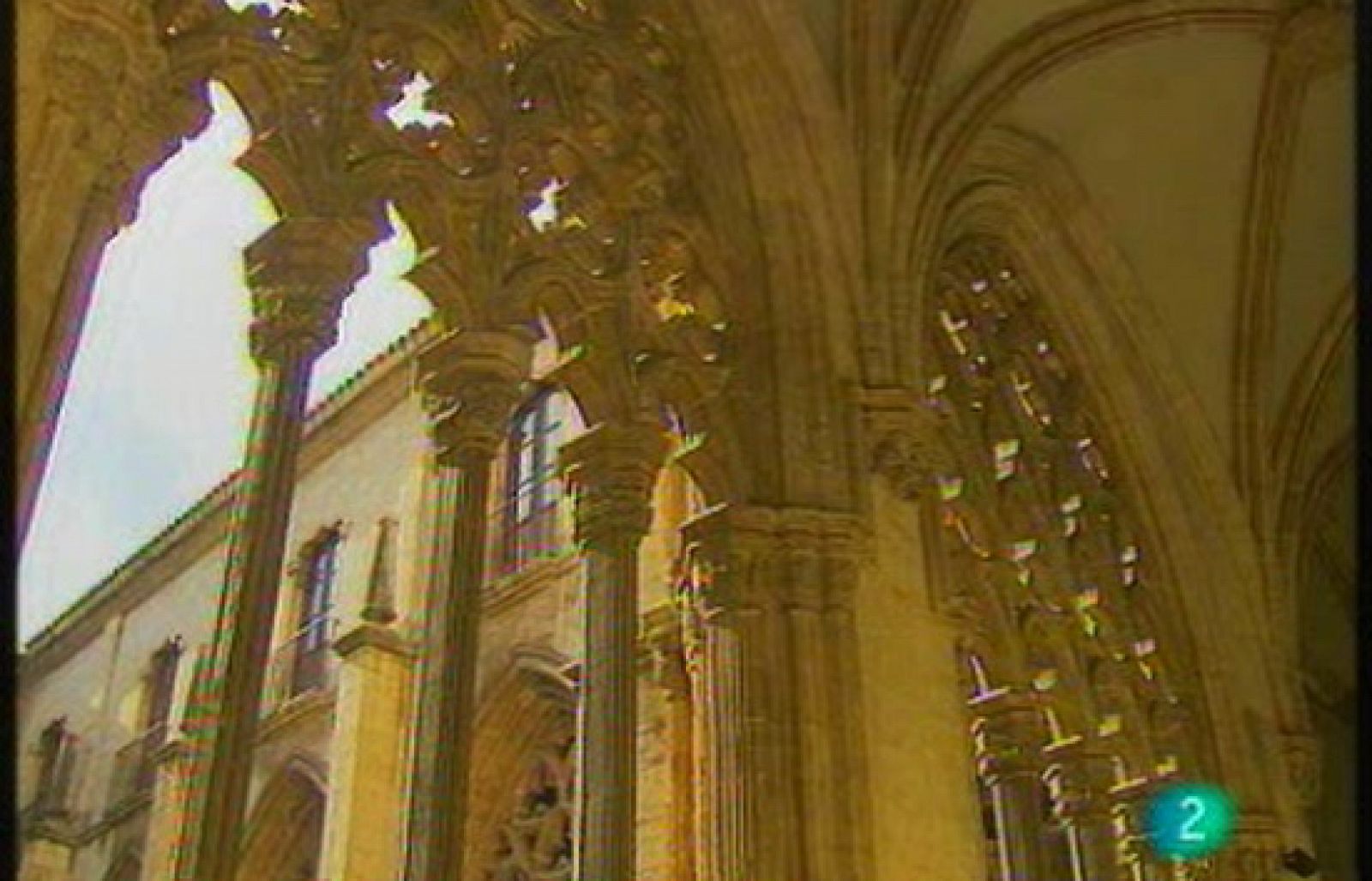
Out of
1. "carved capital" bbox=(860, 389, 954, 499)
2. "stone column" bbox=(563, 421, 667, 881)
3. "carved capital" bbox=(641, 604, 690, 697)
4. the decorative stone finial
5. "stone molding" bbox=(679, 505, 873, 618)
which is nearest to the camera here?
"stone column" bbox=(563, 421, 667, 881)

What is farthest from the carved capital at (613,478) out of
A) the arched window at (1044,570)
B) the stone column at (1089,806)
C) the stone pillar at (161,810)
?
the stone pillar at (161,810)

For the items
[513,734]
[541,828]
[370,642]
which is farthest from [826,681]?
[370,642]

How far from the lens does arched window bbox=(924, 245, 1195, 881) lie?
985cm

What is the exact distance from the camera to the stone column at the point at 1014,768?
946 centimetres

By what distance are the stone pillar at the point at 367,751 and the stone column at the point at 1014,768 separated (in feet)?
15.0

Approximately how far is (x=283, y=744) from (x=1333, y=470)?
8.46 metres

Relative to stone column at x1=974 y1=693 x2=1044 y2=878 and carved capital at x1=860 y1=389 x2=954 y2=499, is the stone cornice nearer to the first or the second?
stone column at x1=974 y1=693 x2=1044 y2=878

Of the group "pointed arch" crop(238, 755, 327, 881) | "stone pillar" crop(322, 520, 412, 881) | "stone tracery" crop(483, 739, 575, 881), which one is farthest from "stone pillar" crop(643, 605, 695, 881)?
"pointed arch" crop(238, 755, 327, 881)

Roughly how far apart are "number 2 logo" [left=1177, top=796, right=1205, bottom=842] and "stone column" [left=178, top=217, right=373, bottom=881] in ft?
21.3

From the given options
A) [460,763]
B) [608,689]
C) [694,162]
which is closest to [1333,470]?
[694,162]

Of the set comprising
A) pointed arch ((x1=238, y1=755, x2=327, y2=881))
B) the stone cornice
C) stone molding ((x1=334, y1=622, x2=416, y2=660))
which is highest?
the stone cornice

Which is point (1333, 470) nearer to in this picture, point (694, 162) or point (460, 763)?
point (694, 162)

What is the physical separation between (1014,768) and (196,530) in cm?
1023

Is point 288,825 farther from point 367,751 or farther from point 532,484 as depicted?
point 532,484
